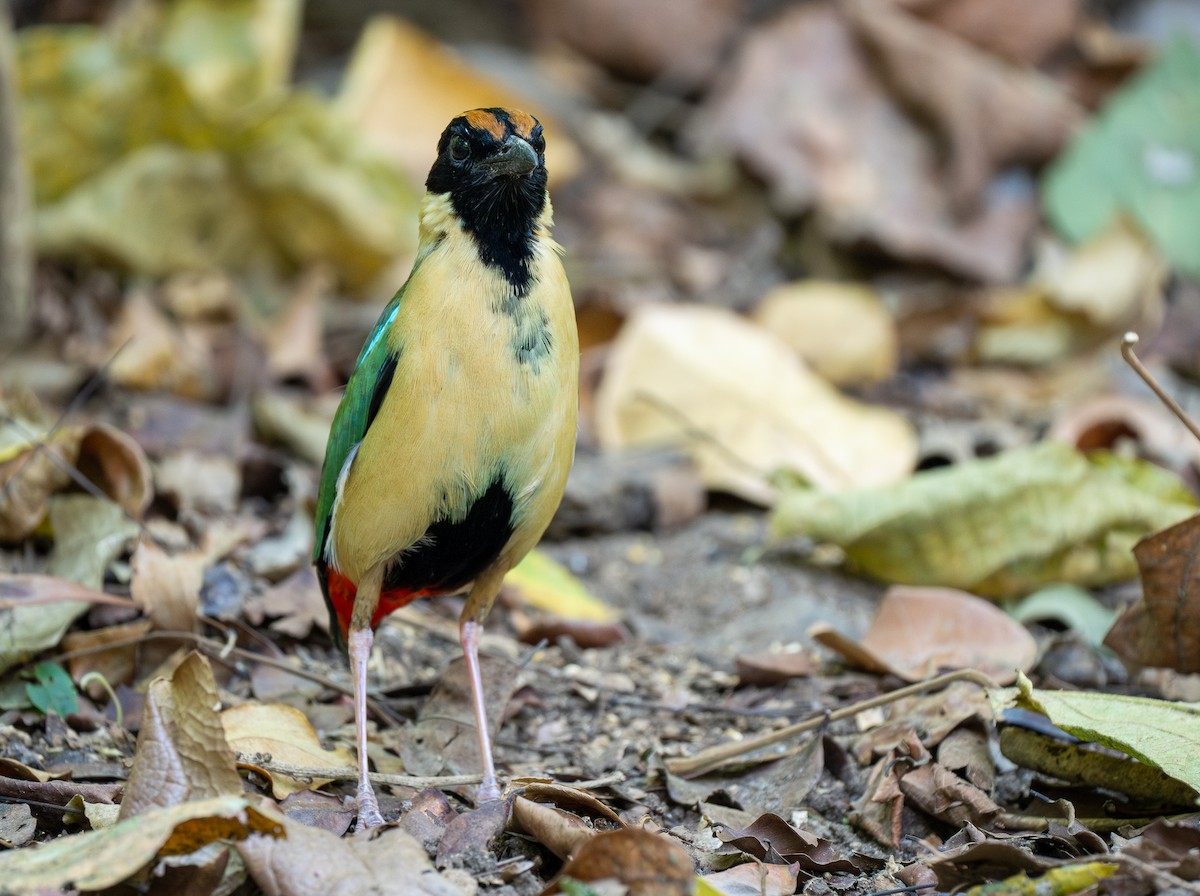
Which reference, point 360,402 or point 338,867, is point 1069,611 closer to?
point 360,402

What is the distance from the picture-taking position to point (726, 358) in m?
6.88

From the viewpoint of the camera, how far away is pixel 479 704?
395cm

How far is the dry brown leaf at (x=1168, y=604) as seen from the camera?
148 inches

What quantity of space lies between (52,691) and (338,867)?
1.42 meters

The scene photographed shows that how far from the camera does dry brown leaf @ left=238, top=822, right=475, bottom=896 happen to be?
2.86 m

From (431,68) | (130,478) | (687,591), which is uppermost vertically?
(431,68)

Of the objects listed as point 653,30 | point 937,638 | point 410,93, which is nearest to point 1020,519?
point 937,638

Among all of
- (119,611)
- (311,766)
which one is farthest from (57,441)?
(311,766)

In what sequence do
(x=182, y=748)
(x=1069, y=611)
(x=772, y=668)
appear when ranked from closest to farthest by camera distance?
(x=182, y=748), (x=772, y=668), (x=1069, y=611)

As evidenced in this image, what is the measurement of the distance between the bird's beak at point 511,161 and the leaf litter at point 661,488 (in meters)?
1.56

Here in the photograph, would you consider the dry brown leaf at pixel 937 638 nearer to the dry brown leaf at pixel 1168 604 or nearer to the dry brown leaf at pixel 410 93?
the dry brown leaf at pixel 1168 604

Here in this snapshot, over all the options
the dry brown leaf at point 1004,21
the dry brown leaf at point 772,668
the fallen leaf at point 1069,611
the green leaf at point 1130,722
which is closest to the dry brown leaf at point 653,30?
the dry brown leaf at point 1004,21

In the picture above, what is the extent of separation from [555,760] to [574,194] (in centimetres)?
631

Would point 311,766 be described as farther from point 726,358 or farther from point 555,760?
point 726,358
